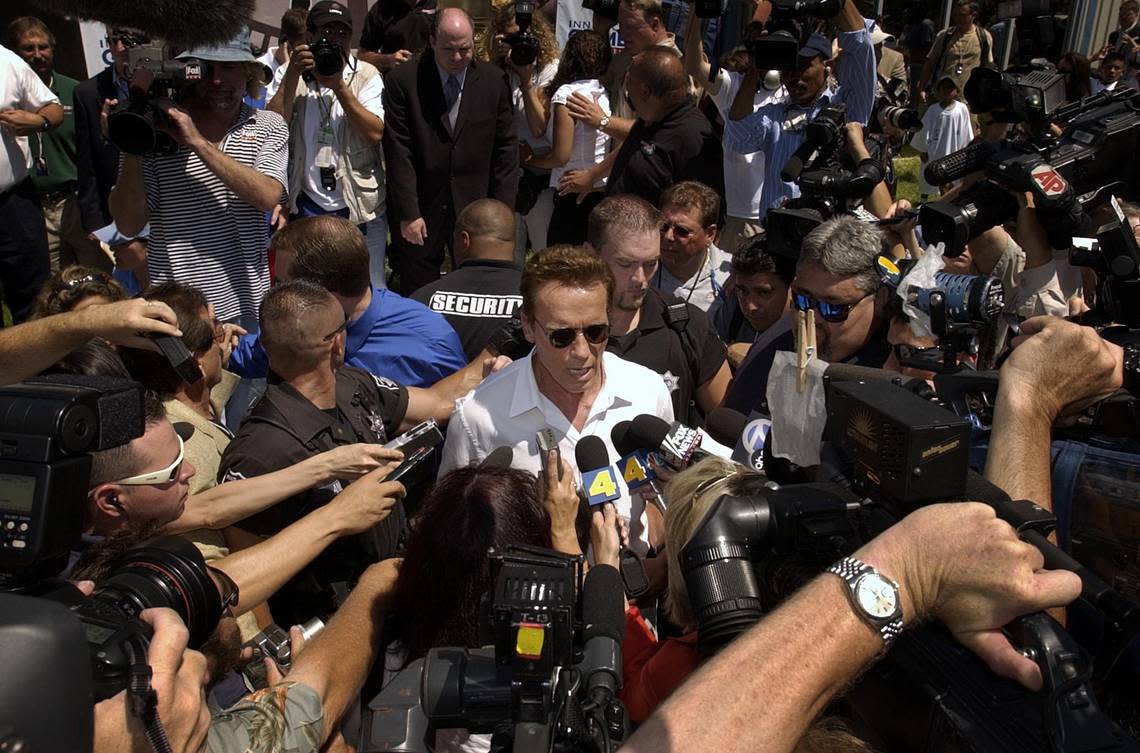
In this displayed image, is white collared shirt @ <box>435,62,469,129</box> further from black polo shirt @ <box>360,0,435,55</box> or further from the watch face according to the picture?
the watch face

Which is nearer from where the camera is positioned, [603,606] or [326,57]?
[603,606]

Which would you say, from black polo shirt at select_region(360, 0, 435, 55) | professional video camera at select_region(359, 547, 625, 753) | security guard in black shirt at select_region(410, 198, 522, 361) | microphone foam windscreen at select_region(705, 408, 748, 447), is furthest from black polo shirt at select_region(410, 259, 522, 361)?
black polo shirt at select_region(360, 0, 435, 55)

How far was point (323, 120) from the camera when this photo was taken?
6523 millimetres

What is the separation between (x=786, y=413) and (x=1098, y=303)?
1.02 m

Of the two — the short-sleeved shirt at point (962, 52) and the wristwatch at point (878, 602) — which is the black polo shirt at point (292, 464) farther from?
the short-sleeved shirt at point (962, 52)

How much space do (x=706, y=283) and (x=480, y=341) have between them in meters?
1.31

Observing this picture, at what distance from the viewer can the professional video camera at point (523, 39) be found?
6.93 metres

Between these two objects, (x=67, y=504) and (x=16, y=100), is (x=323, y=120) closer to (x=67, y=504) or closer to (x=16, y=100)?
(x=16, y=100)

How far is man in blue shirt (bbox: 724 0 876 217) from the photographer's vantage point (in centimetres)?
540

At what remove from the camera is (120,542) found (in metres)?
2.33

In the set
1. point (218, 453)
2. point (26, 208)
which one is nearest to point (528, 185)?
point (26, 208)

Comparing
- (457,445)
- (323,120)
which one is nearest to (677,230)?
(457,445)

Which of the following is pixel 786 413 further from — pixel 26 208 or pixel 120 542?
pixel 26 208

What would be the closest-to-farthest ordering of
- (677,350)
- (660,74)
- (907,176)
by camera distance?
(677,350) < (660,74) < (907,176)
